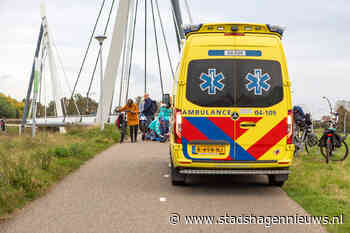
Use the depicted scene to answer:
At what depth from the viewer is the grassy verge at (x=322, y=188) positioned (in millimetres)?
5977

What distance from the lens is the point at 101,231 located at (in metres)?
5.04

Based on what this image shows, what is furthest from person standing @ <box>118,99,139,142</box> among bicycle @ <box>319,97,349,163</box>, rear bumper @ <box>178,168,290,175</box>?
rear bumper @ <box>178,168,290,175</box>

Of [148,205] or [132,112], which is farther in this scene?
[132,112]

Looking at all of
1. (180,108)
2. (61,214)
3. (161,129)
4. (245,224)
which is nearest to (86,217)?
(61,214)

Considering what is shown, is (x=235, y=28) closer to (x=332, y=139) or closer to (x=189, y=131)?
(x=189, y=131)

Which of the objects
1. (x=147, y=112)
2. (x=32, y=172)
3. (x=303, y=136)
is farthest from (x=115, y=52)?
(x=32, y=172)

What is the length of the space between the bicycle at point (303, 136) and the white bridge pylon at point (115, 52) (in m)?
9.34

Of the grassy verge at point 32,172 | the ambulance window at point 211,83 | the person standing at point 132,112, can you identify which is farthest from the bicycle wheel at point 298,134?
the person standing at point 132,112

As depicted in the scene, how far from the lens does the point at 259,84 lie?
7.23 m

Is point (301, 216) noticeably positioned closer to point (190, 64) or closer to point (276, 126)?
point (276, 126)

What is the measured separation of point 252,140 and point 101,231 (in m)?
2.98

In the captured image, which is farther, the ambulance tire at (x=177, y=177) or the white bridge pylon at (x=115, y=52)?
the white bridge pylon at (x=115, y=52)

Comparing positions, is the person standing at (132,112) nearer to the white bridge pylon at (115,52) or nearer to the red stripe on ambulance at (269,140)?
the white bridge pylon at (115,52)

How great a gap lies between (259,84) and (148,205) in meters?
2.42
